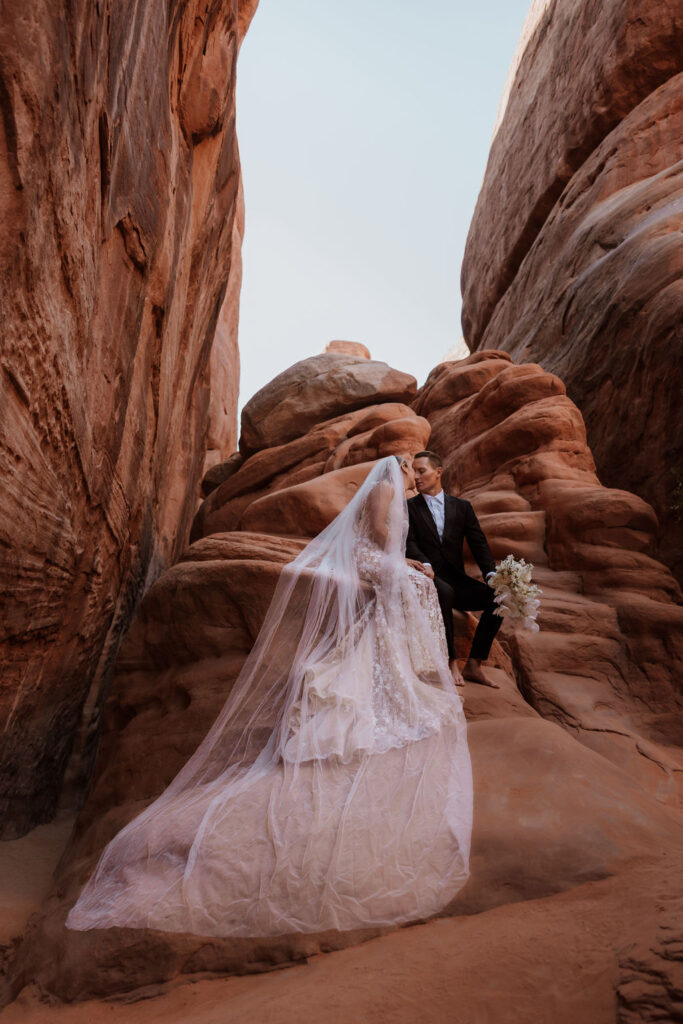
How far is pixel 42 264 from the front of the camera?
3.72 meters

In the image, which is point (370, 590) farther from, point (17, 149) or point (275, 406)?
point (275, 406)

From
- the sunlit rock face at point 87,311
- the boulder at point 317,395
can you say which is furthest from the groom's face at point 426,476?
the boulder at point 317,395

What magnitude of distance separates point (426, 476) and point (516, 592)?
1397 millimetres

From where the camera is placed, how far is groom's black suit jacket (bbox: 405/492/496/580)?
554cm

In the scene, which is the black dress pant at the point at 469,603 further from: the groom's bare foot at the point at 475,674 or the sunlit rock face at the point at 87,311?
the sunlit rock face at the point at 87,311

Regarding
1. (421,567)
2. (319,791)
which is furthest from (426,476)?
(319,791)

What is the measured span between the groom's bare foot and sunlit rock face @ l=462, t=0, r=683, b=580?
4.46m

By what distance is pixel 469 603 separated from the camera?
5.43m

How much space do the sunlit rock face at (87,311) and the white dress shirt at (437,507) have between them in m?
3.01

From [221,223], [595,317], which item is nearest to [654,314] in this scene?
[595,317]

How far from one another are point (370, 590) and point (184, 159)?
554 centimetres

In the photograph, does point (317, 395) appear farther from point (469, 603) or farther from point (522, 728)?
point (522, 728)

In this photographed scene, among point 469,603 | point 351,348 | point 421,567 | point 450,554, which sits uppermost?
point 351,348

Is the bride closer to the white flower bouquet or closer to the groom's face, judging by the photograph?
the white flower bouquet
